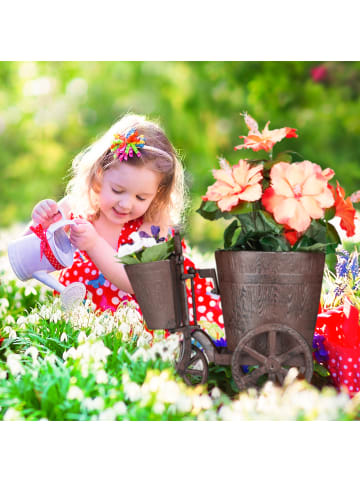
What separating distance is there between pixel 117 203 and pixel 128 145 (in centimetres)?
27

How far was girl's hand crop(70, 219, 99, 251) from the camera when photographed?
2.38 m

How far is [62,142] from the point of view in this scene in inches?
238

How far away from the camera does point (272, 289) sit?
5.55 ft

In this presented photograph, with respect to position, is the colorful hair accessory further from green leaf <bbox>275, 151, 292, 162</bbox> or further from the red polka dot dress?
green leaf <bbox>275, 151, 292, 162</bbox>

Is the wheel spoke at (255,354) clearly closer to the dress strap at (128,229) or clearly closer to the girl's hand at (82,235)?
the girl's hand at (82,235)

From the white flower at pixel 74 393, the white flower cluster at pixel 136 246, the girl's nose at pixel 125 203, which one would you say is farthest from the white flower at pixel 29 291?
the white flower at pixel 74 393

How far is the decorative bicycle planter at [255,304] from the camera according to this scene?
1.69 m

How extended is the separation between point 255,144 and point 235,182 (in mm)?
136

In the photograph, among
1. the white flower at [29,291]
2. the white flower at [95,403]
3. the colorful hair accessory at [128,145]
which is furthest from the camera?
the white flower at [29,291]

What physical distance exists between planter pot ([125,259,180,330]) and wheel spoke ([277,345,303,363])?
337 mm

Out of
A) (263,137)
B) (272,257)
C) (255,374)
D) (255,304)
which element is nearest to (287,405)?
(255,374)

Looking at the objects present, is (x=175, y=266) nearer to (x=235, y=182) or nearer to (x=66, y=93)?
(x=235, y=182)

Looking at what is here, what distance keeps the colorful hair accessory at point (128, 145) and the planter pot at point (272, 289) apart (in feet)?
2.89

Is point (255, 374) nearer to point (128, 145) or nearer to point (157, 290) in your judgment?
point (157, 290)
